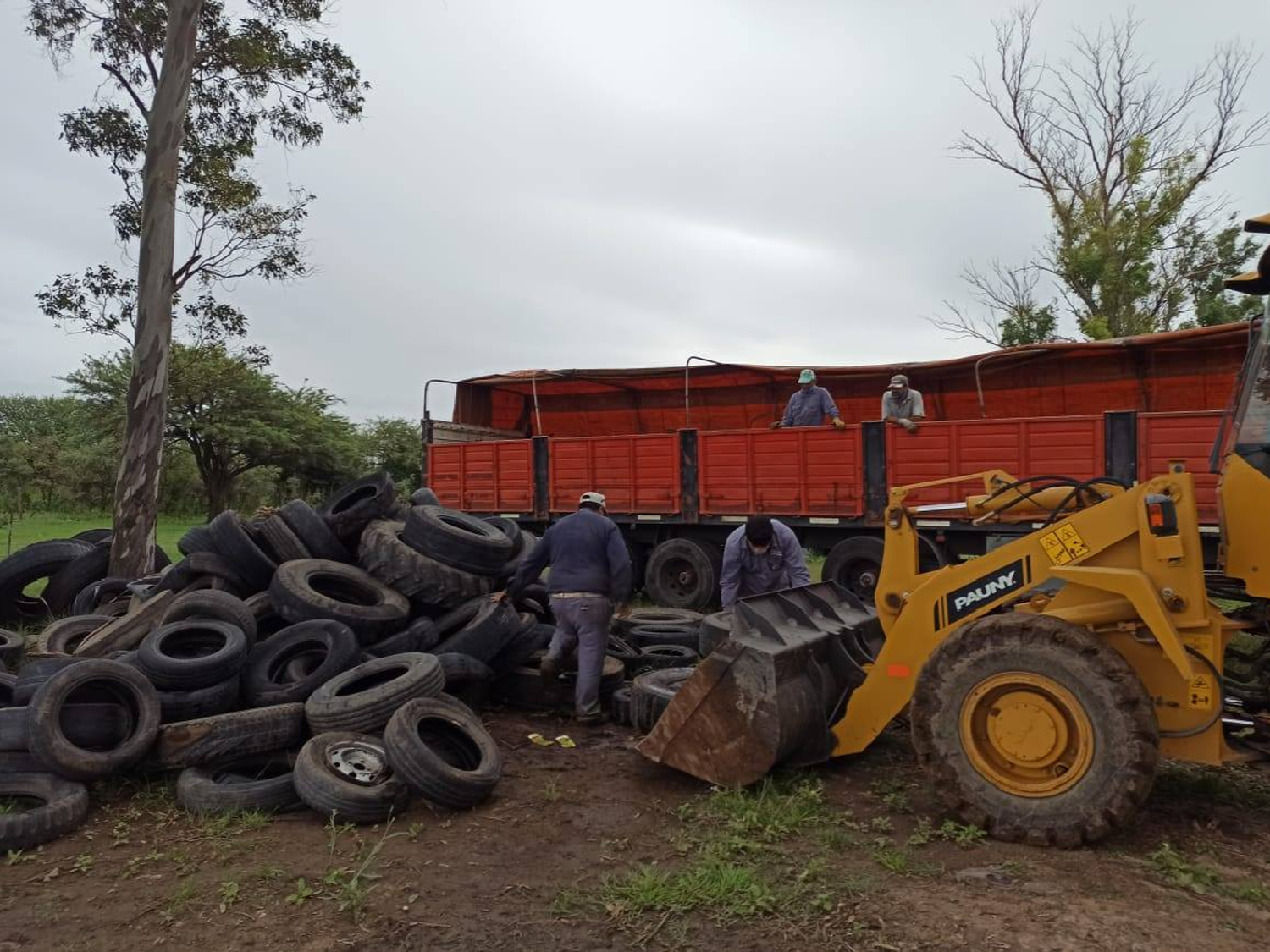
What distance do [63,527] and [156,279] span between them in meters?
17.7

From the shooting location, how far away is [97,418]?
94.6 feet

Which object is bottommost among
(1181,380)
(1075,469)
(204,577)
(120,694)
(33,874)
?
(33,874)

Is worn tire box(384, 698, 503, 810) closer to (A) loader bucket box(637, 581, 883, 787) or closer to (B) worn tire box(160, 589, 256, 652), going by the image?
(A) loader bucket box(637, 581, 883, 787)

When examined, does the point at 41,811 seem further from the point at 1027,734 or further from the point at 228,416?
the point at 228,416

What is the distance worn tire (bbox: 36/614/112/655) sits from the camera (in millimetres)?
6453

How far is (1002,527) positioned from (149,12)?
12.8 meters

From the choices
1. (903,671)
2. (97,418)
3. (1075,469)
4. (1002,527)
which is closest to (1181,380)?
(1075,469)

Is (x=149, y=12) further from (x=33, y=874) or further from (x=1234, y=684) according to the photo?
(x=1234, y=684)

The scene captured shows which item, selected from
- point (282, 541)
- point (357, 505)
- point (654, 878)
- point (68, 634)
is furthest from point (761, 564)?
point (68, 634)

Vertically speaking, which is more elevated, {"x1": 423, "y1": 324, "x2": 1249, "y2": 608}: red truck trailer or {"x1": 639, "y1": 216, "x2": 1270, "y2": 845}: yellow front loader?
{"x1": 423, "y1": 324, "x2": 1249, "y2": 608}: red truck trailer

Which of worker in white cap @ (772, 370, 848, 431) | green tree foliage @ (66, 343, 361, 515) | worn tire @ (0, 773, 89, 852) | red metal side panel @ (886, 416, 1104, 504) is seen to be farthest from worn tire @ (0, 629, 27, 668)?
green tree foliage @ (66, 343, 361, 515)

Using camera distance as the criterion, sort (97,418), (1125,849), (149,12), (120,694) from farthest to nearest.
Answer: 1. (97,418)
2. (149,12)
3. (120,694)
4. (1125,849)

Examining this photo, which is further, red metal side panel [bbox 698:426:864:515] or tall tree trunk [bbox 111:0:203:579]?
tall tree trunk [bbox 111:0:203:579]

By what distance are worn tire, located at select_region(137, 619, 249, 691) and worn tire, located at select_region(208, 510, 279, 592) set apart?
936 mm
